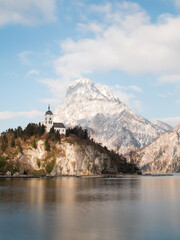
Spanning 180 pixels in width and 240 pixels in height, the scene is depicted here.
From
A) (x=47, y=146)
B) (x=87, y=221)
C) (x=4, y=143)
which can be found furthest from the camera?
(x=47, y=146)

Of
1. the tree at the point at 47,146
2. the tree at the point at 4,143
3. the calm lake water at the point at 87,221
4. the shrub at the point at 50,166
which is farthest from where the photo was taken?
the tree at the point at 47,146

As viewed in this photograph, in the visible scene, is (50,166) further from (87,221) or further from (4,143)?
(87,221)

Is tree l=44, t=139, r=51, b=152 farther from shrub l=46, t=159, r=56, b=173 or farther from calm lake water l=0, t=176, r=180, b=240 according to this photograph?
calm lake water l=0, t=176, r=180, b=240

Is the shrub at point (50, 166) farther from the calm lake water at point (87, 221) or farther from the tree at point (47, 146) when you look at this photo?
the calm lake water at point (87, 221)

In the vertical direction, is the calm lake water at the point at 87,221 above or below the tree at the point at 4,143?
below

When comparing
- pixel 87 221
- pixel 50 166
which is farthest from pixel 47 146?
pixel 87 221

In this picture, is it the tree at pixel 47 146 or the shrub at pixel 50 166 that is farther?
the tree at pixel 47 146

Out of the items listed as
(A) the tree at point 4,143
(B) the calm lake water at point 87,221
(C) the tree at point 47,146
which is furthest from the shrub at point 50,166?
(B) the calm lake water at point 87,221

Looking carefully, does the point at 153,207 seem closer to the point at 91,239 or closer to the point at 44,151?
the point at 91,239

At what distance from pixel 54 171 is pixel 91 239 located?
167 meters

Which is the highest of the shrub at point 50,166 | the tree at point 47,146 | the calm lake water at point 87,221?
Result: the tree at point 47,146

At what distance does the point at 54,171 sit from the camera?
194375mm

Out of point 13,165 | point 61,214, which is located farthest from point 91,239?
point 13,165

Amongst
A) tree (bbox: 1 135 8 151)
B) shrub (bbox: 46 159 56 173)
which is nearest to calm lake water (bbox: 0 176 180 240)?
shrub (bbox: 46 159 56 173)
